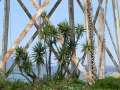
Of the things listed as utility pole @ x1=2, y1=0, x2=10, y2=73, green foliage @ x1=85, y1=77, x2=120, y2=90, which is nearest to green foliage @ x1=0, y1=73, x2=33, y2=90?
utility pole @ x1=2, y1=0, x2=10, y2=73

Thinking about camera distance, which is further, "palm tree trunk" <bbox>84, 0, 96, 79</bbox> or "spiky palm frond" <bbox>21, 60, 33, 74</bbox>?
"palm tree trunk" <bbox>84, 0, 96, 79</bbox>

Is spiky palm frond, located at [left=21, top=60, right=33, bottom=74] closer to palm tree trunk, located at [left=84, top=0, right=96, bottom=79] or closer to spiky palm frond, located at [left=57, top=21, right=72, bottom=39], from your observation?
spiky palm frond, located at [left=57, top=21, right=72, bottom=39]

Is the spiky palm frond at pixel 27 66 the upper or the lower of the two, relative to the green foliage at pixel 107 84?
upper

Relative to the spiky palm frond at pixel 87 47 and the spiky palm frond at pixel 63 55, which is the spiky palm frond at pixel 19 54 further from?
the spiky palm frond at pixel 87 47

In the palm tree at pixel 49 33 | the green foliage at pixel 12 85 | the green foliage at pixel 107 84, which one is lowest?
the green foliage at pixel 107 84

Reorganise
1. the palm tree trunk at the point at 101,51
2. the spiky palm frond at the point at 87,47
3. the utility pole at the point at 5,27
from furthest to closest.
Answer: the palm tree trunk at the point at 101,51 < the utility pole at the point at 5,27 < the spiky palm frond at the point at 87,47

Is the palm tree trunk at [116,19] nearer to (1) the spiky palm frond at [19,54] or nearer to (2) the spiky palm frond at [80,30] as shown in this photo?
(2) the spiky palm frond at [80,30]

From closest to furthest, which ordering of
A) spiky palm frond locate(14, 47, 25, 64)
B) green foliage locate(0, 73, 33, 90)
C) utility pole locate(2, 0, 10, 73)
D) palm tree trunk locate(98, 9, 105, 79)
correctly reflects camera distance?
green foliage locate(0, 73, 33, 90) < spiky palm frond locate(14, 47, 25, 64) < utility pole locate(2, 0, 10, 73) < palm tree trunk locate(98, 9, 105, 79)

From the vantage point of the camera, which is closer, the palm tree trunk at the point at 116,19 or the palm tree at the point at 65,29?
the palm tree at the point at 65,29

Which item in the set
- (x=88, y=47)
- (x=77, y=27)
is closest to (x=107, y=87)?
(x=88, y=47)

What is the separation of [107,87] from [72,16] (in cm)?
385

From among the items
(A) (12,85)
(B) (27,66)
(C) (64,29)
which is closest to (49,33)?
(C) (64,29)

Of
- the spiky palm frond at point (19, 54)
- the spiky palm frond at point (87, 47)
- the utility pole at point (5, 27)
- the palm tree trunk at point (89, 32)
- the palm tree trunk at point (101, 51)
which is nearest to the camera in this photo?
the spiky palm frond at point (87, 47)

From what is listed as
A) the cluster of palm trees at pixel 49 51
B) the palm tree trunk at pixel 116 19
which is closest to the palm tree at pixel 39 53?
the cluster of palm trees at pixel 49 51
